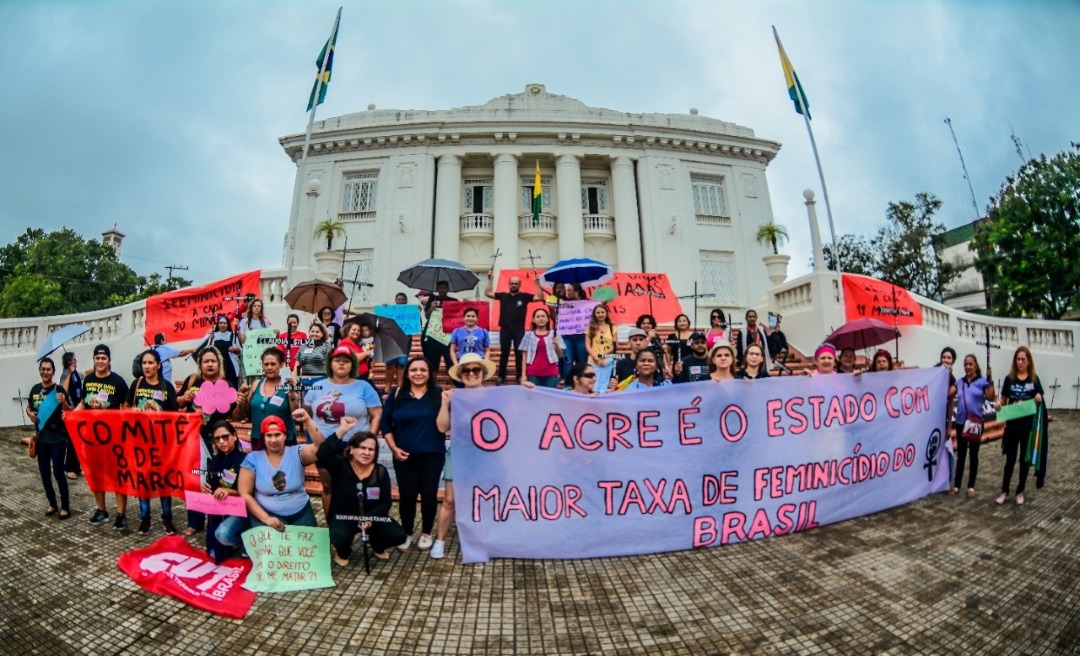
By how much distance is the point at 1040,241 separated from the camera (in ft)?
63.9

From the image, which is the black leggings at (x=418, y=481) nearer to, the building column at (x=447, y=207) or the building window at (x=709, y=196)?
the building column at (x=447, y=207)

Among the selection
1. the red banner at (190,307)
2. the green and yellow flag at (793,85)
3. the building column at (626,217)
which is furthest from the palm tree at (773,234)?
the red banner at (190,307)

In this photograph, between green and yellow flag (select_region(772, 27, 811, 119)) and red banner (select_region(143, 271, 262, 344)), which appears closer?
red banner (select_region(143, 271, 262, 344))

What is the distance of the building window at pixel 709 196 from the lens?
24047 mm

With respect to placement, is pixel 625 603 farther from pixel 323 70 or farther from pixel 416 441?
pixel 323 70

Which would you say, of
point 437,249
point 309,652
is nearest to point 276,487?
point 309,652

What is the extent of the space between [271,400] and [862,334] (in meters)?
8.72

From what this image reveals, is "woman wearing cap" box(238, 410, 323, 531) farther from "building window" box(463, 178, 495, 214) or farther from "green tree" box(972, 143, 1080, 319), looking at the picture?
"green tree" box(972, 143, 1080, 319)

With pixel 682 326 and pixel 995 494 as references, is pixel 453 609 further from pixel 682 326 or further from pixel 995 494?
pixel 995 494

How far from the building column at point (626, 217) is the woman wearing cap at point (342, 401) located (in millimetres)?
18965

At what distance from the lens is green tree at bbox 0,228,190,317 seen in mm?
34750

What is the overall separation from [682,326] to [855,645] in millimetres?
5449

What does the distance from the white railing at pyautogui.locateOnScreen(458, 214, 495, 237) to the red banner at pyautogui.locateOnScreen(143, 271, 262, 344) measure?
1263cm

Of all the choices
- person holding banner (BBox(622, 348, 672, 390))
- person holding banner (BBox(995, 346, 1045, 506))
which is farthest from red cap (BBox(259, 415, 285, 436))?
person holding banner (BBox(995, 346, 1045, 506))
